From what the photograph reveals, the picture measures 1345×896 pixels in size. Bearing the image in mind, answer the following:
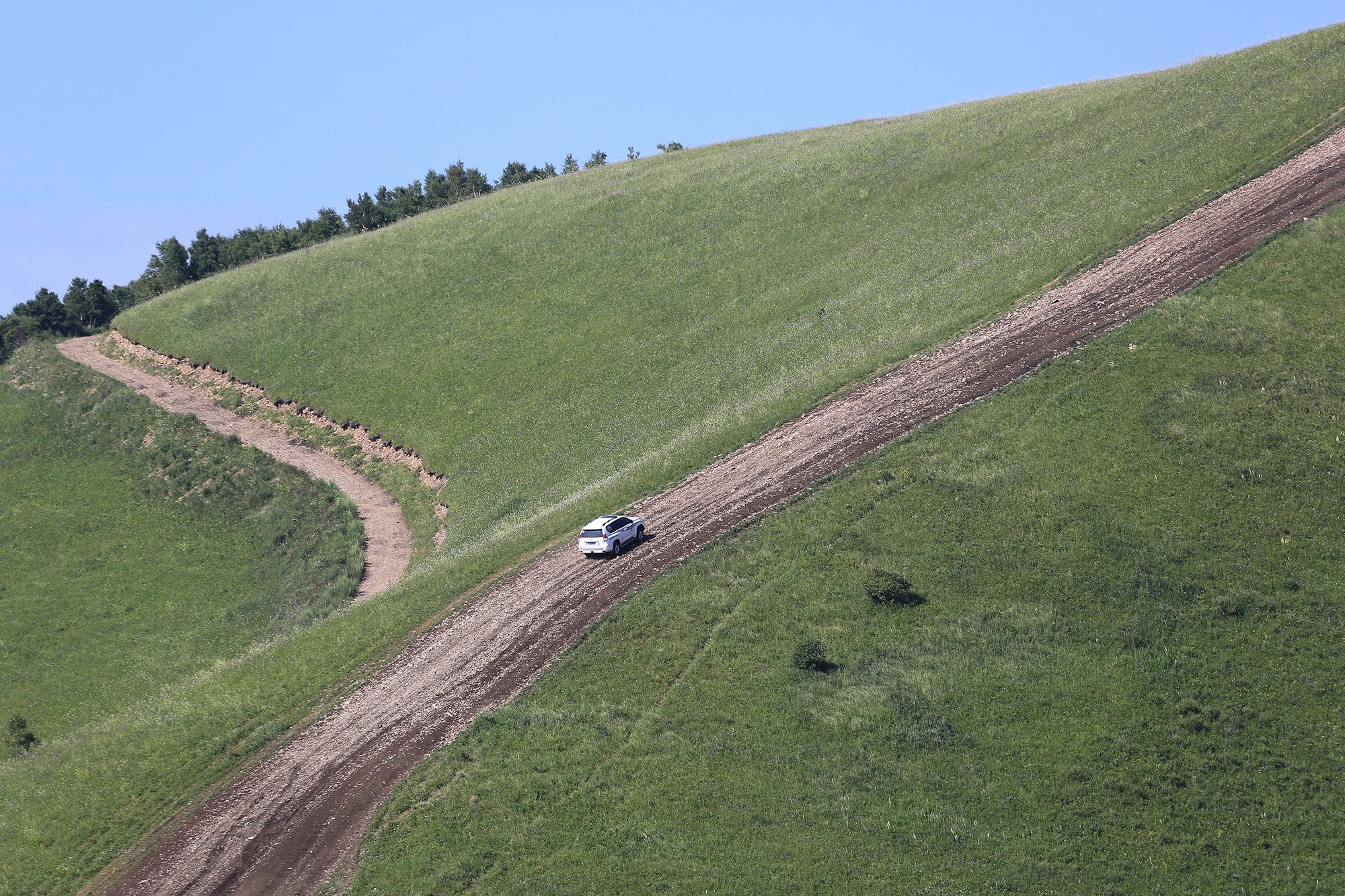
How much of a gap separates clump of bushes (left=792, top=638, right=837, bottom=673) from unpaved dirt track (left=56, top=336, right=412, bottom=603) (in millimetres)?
25326

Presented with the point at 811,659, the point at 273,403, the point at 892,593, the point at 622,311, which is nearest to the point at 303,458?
the point at 273,403

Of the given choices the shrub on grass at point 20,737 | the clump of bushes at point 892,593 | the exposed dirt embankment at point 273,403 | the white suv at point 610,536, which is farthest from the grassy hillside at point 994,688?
the exposed dirt embankment at point 273,403

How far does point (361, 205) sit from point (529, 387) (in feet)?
265

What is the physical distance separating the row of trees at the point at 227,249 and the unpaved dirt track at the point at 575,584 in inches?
3023

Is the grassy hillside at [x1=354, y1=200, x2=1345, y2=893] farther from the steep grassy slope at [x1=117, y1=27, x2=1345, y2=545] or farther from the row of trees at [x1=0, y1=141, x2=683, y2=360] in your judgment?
the row of trees at [x1=0, y1=141, x2=683, y2=360]

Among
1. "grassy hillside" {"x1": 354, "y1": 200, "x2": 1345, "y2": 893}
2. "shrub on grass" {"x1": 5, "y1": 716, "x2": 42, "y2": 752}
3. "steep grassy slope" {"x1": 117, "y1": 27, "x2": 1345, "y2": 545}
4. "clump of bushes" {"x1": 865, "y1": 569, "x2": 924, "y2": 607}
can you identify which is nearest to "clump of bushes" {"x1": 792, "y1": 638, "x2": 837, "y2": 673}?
"grassy hillside" {"x1": 354, "y1": 200, "x2": 1345, "y2": 893}

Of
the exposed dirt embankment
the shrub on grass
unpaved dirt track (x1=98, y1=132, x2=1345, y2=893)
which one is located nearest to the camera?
unpaved dirt track (x1=98, y1=132, x2=1345, y2=893)

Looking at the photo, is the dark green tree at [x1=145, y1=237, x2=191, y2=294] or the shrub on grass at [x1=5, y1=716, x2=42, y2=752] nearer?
the shrub on grass at [x1=5, y1=716, x2=42, y2=752]

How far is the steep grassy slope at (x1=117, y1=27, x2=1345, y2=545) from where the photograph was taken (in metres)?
59.9

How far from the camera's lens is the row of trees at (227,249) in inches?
4163

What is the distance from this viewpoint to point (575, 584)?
42.3m

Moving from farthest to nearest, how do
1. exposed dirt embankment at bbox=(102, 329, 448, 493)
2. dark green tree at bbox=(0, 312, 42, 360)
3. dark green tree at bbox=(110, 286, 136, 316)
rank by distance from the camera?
dark green tree at bbox=(110, 286, 136, 316)
dark green tree at bbox=(0, 312, 42, 360)
exposed dirt embankment at bbox=(102, 329, 448, 493)

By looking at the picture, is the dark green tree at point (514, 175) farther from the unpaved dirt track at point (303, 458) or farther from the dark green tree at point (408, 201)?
the unpaved dirt track at point (303, 458)

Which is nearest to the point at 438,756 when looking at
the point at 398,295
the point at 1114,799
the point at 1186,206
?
the point at 1114,799
